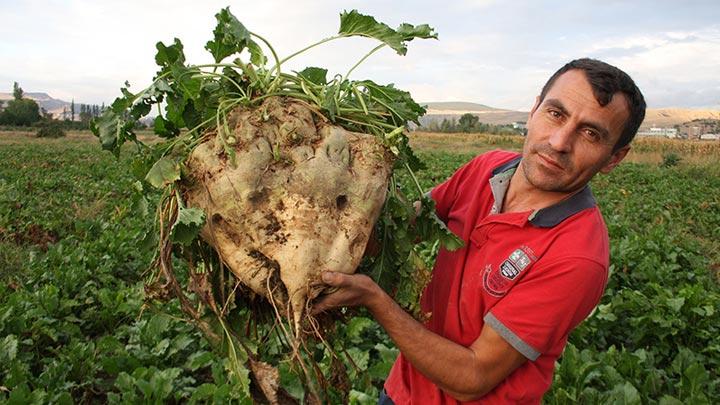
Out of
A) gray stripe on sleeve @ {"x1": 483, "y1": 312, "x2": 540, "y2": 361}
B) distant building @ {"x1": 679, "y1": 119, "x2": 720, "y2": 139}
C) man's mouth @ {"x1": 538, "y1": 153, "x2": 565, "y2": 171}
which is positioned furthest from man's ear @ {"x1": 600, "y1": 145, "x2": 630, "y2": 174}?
distant building @ {"x1": 679, "y1": 119, "x2": 720, "y2": 139}

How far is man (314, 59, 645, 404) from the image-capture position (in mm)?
2002

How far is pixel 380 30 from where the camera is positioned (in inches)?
93.2

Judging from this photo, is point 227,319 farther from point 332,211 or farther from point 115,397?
point 115,397

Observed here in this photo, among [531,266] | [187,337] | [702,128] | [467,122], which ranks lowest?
[187,337]

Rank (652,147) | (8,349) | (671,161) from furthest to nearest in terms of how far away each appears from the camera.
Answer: (652,147)
(671,161)
(8,349)

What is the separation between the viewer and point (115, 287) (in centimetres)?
614

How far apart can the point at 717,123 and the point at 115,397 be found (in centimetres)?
8803

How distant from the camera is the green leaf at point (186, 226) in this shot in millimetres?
1907

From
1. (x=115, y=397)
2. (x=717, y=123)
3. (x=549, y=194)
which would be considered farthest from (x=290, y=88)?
(x=717, y=123)

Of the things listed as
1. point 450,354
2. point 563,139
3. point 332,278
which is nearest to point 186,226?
point 332,278

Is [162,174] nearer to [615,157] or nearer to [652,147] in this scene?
[615,157]

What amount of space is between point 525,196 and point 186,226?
135 centimetres

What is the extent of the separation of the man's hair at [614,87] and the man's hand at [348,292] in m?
1.11

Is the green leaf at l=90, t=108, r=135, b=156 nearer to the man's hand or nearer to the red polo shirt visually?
the man's hand
